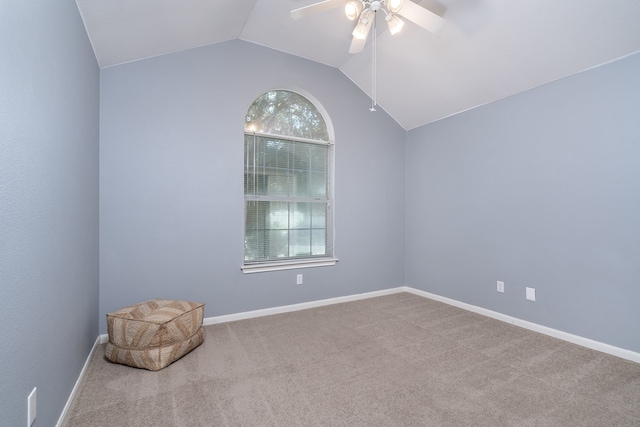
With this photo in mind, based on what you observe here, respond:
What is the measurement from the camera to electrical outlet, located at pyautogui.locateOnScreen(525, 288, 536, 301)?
9.21 ft

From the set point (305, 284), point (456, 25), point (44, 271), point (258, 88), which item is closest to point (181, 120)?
point (258, 88)

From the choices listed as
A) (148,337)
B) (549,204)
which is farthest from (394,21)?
(148,337)

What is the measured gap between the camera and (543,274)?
2.74 metres

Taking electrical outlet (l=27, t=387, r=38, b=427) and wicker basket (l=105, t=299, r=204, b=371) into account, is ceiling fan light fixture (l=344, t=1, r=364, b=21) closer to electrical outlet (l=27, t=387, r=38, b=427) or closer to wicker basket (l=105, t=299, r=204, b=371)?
wicker basket (l=105, t=299, r=204, b=371)

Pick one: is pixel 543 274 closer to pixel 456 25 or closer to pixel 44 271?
pixel 456 25

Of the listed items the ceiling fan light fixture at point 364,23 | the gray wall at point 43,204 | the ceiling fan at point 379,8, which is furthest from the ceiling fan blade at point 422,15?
the gray wall at point 43,204

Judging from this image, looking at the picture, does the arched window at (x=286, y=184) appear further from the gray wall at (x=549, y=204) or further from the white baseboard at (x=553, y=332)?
the white baseboard at (x=553, y=332)

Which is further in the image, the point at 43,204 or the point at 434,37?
the point at 434,37

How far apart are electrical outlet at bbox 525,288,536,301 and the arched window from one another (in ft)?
6.58

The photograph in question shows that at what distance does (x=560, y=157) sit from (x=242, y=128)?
302 centimetres

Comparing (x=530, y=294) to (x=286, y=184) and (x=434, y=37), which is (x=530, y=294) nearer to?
(x=434, y=37)

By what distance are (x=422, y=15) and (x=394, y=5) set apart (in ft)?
0.68

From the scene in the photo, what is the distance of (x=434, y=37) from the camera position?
2727 mm

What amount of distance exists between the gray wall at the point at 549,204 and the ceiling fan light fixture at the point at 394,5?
5.65 ft
